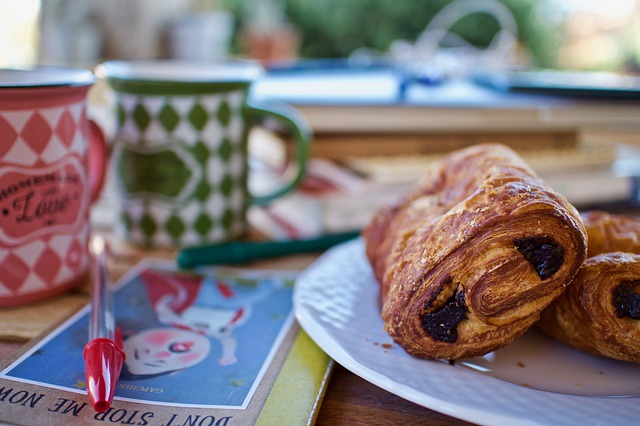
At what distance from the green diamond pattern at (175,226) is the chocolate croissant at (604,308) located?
0.48 metres

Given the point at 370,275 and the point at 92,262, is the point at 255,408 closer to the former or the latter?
the point at 370,275

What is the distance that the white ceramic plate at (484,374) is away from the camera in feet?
1.42

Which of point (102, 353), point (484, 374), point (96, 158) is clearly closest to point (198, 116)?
point (96, 158)

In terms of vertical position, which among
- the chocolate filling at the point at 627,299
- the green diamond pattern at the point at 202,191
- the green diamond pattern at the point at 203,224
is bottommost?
the green diamond pattern at the point at 203,224

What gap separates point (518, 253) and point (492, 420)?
4.8 inches

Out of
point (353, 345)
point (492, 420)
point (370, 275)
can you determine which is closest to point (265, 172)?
point (370, 275)

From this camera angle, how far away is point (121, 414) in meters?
0.45

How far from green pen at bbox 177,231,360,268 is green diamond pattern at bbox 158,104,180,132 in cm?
16

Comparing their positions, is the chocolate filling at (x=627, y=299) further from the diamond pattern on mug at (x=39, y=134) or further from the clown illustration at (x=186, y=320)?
the diamond pattern on mug at (x=39, y=134)

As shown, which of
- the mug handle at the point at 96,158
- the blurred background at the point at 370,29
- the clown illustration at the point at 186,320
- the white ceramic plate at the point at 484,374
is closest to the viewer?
the white ceramic plate at the point at 484,374

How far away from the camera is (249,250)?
0.80 m

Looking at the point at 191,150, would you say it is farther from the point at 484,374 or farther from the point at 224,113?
the point at 484,374

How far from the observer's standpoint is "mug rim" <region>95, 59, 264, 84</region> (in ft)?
2.60

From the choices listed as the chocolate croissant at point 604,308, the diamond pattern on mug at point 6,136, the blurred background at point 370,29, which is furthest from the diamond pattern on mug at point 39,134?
the blurred background at point 370,29
